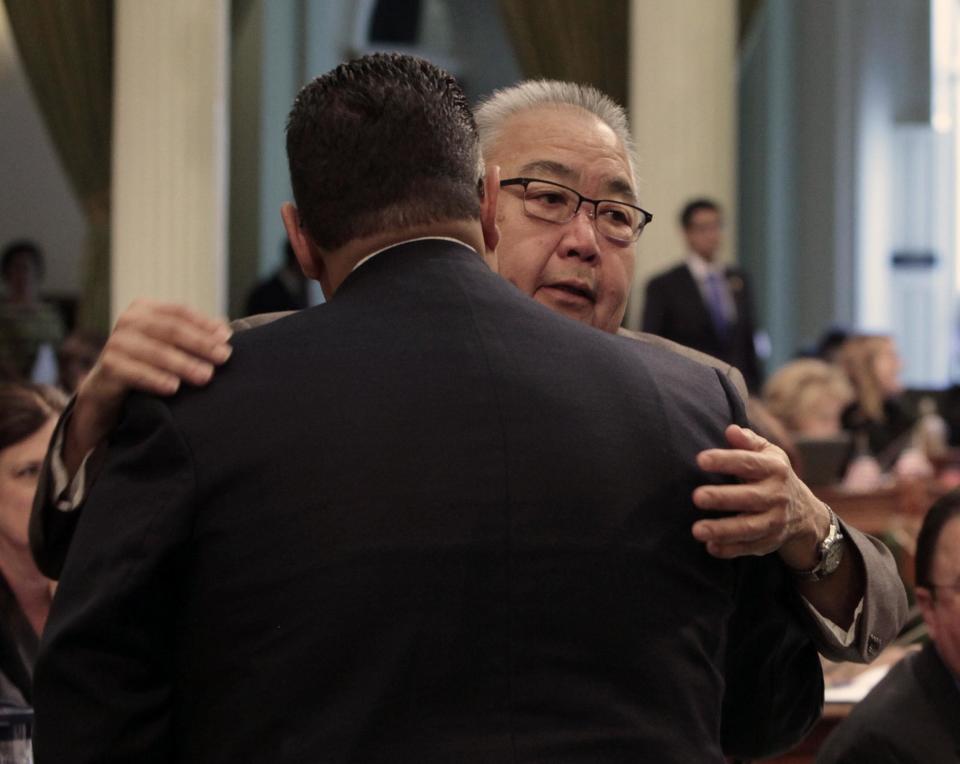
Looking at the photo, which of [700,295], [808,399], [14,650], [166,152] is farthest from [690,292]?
[14,650]

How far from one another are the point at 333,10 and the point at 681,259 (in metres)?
7.38

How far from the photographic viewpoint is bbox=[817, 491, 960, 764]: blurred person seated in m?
2.53

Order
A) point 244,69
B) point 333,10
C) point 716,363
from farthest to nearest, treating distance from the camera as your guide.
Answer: point 333,10 → point 244,69 → point 716,363

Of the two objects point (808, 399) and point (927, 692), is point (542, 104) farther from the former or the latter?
point (808, 399)

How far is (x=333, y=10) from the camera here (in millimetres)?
15016

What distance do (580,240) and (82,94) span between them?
7685 mm

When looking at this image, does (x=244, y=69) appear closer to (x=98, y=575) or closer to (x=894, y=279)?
(x=894, y=279)

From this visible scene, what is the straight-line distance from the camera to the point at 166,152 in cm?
848

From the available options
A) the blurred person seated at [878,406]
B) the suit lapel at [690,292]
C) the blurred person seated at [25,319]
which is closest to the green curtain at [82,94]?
the blurred person seated at [25,319]

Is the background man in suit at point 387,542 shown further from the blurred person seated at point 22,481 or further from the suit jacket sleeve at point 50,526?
the blurred person seated at point 22,481

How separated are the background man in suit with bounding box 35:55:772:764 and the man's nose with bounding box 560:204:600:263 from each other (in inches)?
29.4

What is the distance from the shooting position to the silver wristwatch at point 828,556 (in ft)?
5.89

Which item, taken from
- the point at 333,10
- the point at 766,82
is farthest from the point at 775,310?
the point at 333,10

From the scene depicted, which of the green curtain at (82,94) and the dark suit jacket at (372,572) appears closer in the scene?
the dark suit jacket at (372,572)
